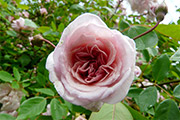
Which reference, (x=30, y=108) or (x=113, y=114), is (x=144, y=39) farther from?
(x=30, y=108)

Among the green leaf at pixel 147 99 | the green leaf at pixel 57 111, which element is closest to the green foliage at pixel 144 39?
the green leaf at pixel 147 99

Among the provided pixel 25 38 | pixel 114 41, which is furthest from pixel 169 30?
pixel 25 38

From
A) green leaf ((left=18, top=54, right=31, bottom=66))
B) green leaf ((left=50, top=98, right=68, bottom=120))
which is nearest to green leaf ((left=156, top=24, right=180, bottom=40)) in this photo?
green leaf ((left=50, top=98, right=68, bottom=120))

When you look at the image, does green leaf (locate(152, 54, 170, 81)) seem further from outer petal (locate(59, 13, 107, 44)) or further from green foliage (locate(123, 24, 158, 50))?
outer petal (locate(59, 13, 107, 44))

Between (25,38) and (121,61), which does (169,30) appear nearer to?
(121,61)

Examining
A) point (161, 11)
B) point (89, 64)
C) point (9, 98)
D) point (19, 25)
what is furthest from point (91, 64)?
point (19, 25)

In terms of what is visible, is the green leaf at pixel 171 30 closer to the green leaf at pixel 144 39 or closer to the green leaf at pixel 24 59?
the green leaf at pixel 144 39

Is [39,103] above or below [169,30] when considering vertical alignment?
below
